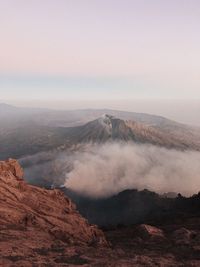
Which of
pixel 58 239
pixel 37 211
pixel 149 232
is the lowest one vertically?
pixel 149 232

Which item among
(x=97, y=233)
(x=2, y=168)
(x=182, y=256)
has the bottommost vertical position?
(x=97, y=233)

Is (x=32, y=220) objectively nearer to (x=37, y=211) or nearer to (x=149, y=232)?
(x=37, y=211)

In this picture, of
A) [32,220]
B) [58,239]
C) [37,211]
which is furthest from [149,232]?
[32,220]

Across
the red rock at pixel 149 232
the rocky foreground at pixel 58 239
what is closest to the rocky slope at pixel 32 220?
the rocky foreground at pixel 58 239

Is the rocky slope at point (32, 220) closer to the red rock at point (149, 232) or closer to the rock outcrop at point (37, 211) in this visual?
the rock outcrop at point (37, 211)

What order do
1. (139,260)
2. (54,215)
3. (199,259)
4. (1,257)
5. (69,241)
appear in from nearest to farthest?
1. (1,257)
2. (139,260)
3. (199,259)
4. (69,241)
5. (54,215)

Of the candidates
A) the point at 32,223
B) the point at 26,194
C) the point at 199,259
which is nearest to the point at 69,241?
the point at 32,223

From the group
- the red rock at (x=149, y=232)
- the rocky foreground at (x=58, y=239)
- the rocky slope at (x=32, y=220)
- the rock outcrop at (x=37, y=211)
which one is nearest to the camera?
the rocky foreground at (x=58, y=239)

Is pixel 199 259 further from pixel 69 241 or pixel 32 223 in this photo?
pixel 32 223
